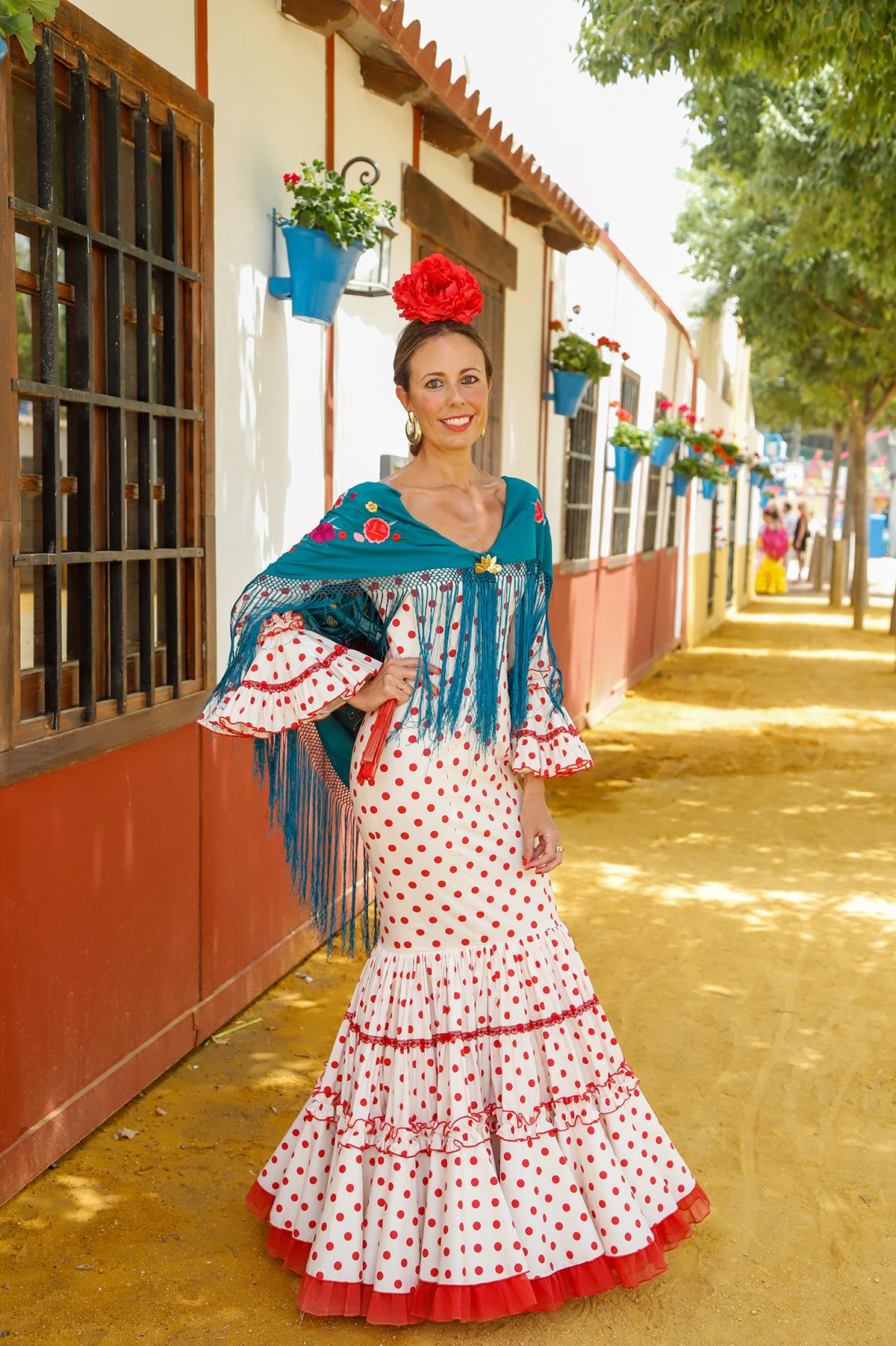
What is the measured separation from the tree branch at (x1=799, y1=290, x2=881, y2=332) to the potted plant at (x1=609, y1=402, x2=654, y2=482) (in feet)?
17.7

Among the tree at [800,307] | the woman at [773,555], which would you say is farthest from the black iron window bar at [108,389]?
the woman at [773,555]

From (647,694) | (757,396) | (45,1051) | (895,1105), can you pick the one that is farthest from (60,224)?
(757,396)

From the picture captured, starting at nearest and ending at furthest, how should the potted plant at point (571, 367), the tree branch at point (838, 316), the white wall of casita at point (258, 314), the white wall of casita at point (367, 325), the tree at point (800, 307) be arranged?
the white wall of casita at point (258, 314) → the white wall of casita at point (367, 325) → the potted plant at point (571, 367) → the tree at point (800, 307) → the tree branch at point (838, 316)

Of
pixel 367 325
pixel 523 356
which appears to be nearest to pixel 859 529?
pixel 523 356

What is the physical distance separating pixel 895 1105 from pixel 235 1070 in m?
1.95

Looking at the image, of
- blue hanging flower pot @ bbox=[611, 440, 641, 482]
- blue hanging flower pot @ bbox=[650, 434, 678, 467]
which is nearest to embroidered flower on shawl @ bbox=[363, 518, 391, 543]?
blue hanging flower pot @ bbox=[611, 440, 641, 482]

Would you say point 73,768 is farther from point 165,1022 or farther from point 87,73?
point 87,73

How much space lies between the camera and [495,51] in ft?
33.3

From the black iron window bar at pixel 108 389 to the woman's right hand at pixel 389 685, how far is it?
0.84 metres

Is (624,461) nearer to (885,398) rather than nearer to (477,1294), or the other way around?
(885,398)

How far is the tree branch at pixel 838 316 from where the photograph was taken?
51.0 feet

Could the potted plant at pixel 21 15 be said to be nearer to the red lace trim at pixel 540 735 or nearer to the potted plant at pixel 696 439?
the red lace trim at pixel 540 735

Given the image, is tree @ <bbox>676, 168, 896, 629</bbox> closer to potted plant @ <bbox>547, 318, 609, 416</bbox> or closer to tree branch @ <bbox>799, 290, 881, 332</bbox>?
tree branch @ <bbox>799, 290, 881, 332</bbox>

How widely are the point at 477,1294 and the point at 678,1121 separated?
4.14ft
